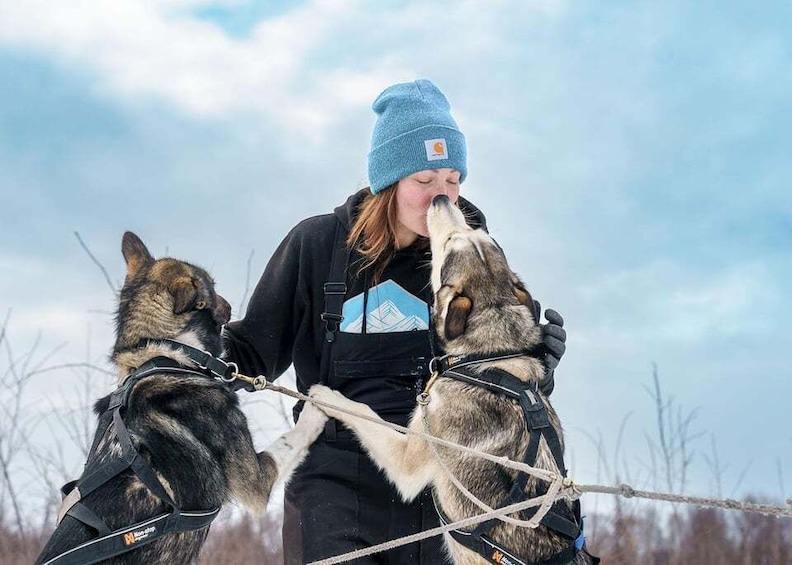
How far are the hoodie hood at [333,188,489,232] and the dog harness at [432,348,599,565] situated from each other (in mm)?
1022

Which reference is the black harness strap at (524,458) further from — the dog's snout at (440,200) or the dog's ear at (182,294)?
the dog's ear at (182,294)

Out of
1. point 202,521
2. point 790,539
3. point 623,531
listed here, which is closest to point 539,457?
point 202,521

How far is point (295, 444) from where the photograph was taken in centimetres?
472

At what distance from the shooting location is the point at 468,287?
491 cm

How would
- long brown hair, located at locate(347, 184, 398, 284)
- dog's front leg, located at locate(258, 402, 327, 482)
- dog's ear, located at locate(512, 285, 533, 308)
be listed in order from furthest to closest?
dog's ear, located at locate(512, 285, 533, 308), long brown hair, located at locate(347, 184, 398, 284), dog's front leg, located at locate(258, 402, 327, 482)

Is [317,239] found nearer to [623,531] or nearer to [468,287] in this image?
[468,287]

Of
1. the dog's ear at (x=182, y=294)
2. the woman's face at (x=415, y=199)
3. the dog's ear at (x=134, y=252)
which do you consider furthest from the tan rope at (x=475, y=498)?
the dog's ear at (x=134, y=252)

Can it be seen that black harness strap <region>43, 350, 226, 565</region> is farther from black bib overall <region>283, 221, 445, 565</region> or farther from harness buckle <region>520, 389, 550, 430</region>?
harness buckle <region>520, 389, 550, 430</region>

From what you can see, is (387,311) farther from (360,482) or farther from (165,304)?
(165,304)

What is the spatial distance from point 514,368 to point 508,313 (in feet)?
1.16


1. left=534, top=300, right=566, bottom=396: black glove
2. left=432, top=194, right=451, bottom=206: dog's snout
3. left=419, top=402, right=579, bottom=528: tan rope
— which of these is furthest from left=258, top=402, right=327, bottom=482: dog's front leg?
left=432, top=194, right=451, bottom=206: dog's snout

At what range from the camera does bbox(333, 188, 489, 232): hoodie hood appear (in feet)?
16.7

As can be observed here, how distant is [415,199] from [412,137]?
0.39 metres

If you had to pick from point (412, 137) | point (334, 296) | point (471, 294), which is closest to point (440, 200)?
point (412, 137)
